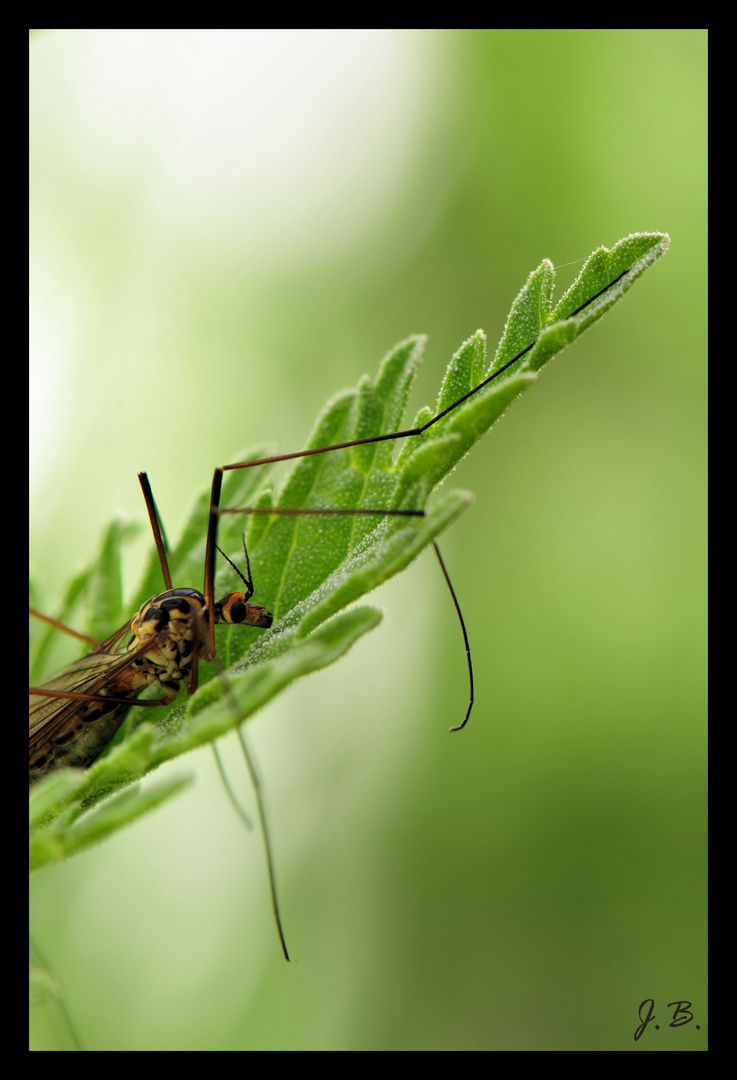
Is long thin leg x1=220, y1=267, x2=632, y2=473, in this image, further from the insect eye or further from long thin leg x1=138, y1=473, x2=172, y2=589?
the insect eye

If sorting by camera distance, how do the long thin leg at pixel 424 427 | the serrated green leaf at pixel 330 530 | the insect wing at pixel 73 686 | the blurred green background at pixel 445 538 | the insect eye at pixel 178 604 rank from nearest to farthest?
the serrated green leaf at pixel 330 530, the long thin leg at pixel 424 427, the insect eye at pixel 178 604, the insect wing at pixel 73 686, the blurred green background at pixel 445 538

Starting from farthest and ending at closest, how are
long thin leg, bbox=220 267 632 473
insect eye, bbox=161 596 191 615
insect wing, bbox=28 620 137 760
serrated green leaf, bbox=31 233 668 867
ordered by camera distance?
1. insect wing, bbox=28 620 137 760
2. insect eye, bbox=161 596 191 615
3. long thin leg, bbox=220 267 632 473
4. serrated green leaf, bbox=31 233 668 867

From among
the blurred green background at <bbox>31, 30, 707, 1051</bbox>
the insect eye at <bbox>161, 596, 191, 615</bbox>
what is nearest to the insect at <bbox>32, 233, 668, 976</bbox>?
the insect eye at <bbox>161, 596, 191, 615</bbox>

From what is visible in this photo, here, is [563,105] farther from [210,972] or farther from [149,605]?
[210,972]

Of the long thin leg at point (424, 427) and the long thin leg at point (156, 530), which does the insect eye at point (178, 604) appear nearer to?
the long thin leg at point (156, 530)

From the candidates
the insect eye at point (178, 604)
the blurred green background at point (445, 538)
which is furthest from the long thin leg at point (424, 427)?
the blurred green background at point (445, 538)

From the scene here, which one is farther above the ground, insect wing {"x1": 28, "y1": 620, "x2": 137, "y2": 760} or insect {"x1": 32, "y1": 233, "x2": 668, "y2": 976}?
insect {"x1": 32, "y1": 233, "x2": 668, "y2": 976}

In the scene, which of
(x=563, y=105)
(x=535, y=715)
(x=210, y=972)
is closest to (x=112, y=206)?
(x=563, y=105)
